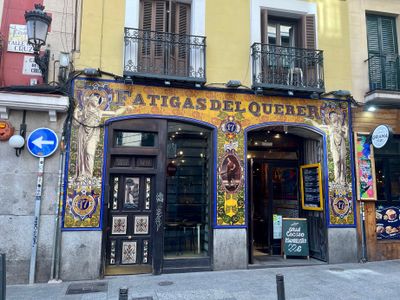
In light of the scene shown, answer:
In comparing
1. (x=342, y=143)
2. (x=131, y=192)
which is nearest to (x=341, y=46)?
(x=342, y=143)

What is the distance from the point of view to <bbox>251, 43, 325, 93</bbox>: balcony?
9211mm

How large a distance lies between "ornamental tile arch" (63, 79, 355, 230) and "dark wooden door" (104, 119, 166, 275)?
0.36m

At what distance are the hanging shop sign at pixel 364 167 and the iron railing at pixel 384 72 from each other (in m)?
1.70

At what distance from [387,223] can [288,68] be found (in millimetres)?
5427

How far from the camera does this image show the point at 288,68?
31.3ft

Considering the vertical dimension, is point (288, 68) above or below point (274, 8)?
below

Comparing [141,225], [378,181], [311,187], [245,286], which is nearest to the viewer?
[245,286]

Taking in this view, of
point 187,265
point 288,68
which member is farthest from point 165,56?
point 187,265

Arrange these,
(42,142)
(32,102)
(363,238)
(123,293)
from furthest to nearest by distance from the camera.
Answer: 1. (363,238)
2. (42,142)
3. (32,102)
4. (123,293)

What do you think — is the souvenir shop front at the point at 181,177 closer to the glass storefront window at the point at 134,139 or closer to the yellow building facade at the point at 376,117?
the glass storefront window at the point at 134,139

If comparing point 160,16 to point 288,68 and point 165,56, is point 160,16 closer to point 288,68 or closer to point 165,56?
point 165,56

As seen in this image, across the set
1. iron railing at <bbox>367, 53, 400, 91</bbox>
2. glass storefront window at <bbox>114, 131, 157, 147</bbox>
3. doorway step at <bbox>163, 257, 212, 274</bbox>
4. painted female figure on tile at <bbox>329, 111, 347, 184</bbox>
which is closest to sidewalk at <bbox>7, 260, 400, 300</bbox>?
doorway step at <bbox>163, 257, 212, 274</bbox>

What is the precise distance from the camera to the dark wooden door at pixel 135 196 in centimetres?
811

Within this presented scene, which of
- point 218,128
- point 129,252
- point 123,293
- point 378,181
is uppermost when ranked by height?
point 218,128
